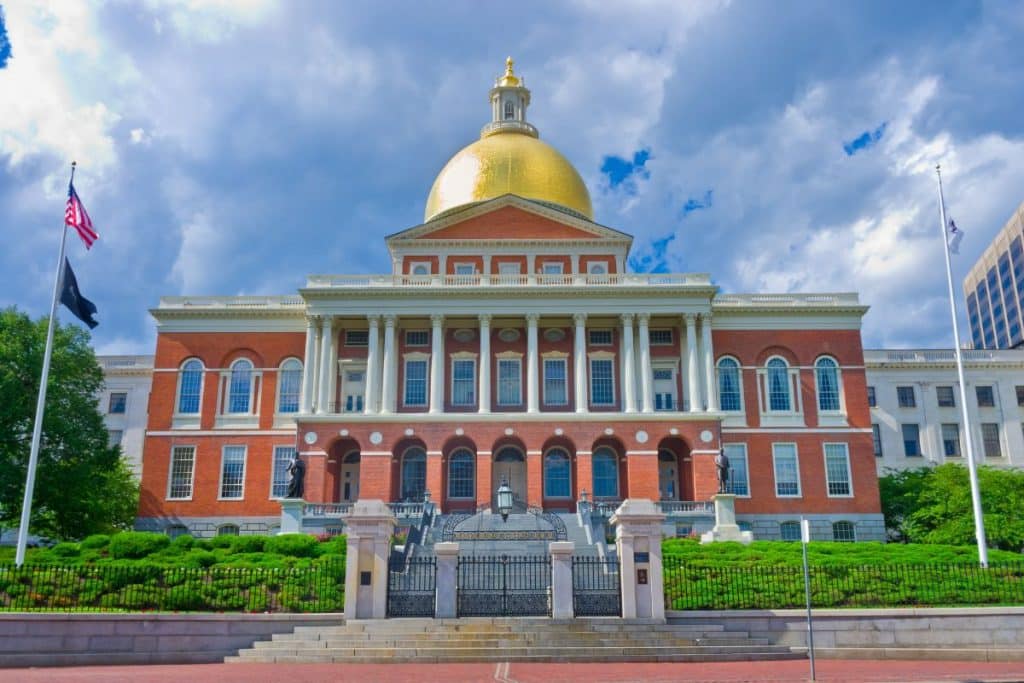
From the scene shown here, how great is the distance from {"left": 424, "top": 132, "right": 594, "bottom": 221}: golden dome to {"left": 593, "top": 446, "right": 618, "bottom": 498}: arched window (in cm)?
1585

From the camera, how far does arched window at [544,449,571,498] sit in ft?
160

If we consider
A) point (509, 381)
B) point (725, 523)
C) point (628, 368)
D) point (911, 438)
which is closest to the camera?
point (725, 523)

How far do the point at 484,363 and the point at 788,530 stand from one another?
1822cm

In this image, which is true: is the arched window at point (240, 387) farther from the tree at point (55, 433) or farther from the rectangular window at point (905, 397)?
the rectangular window at point (905, 397)

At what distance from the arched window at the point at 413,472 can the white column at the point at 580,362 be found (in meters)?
8.80

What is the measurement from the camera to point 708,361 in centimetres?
4869

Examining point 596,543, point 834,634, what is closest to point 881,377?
point 596,543

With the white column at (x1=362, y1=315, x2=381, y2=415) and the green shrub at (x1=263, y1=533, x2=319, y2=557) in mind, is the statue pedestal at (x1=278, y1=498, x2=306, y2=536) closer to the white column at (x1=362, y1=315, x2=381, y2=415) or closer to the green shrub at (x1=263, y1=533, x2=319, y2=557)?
the white column at (x1=362, y1=315, x2=381, y2=415)

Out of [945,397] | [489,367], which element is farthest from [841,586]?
[945,397]

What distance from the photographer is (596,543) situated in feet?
114

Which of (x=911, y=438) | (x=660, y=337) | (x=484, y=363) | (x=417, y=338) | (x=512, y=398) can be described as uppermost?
(x=660, y=337)

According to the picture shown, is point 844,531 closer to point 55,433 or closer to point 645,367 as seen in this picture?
point 645,367

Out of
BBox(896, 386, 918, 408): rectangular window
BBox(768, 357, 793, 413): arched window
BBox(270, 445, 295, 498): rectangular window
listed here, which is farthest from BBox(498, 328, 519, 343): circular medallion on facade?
BBox(896, 386, 918, 408): rectangular window

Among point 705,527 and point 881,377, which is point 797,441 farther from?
point 881,377
